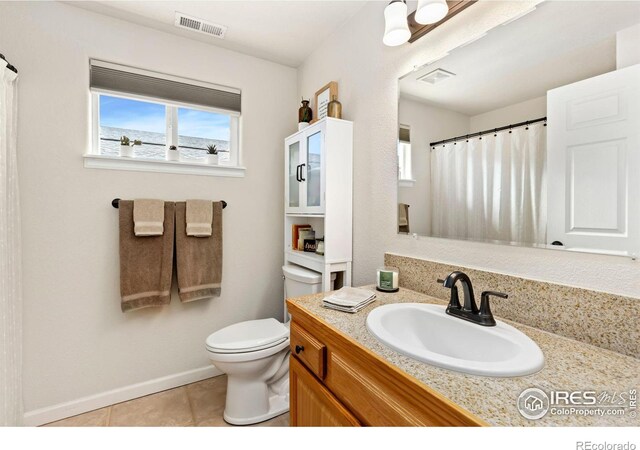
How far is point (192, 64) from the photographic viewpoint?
200 cm

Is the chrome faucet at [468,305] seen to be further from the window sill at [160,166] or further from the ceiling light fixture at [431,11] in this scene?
the window sill at [160,166]

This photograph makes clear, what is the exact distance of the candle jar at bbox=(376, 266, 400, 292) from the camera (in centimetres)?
131

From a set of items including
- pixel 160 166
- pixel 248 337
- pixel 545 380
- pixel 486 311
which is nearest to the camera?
pixel 545 380

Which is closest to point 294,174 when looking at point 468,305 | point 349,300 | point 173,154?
point 173,154

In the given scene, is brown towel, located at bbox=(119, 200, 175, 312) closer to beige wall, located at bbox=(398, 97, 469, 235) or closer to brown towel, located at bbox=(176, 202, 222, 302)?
brown towel, located at bbox=(176, 202, 222, 302)

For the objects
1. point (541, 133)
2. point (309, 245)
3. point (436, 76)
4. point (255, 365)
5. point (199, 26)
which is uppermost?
point (199, 26)

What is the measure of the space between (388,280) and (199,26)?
1920 millimetres

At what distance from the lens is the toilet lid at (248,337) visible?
1545mm

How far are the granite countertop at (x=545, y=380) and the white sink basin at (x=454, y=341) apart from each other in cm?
2

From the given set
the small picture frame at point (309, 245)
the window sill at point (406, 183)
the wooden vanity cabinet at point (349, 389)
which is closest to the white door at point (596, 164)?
the window sill at point (406, 183)

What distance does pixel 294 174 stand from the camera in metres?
2.07

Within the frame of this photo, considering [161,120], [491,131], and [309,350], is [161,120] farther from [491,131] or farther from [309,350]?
[491,131]

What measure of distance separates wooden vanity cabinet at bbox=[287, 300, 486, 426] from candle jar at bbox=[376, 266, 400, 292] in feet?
1.39

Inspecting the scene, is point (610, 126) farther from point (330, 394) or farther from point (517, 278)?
point (330, 394)
